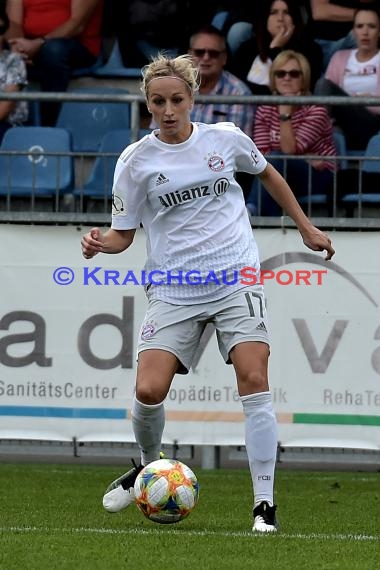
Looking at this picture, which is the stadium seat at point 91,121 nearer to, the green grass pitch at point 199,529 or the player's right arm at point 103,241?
the green grass pitch at point 199,529

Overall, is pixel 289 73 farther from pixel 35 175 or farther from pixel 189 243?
pixel 189 243

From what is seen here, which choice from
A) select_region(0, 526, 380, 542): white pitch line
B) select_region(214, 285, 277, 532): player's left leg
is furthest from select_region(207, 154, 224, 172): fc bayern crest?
select_region(0, 526, 380, 542): white pitch line

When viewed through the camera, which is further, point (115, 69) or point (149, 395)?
point (115, 69)

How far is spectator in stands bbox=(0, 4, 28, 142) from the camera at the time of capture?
1302 cm

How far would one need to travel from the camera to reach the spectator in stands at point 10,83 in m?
13.0

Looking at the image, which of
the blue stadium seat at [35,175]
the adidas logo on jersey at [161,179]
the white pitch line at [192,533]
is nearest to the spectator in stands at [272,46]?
the blue stadium seat at [35,175]

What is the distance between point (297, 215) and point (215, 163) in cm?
51

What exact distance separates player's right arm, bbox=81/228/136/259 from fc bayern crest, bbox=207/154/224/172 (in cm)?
57

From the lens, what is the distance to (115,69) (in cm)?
1412

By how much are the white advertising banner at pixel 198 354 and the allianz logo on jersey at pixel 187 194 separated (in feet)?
12.4

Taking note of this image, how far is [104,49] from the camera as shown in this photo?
14398 millimetres

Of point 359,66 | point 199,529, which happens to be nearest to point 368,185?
point 359,66

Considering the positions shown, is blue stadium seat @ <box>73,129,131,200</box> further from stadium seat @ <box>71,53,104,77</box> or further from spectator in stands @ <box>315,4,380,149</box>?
stadium seat @ <box>71,53,104,77</box>

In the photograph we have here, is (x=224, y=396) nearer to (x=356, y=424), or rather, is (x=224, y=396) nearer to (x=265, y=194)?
(x=356, y=424)
